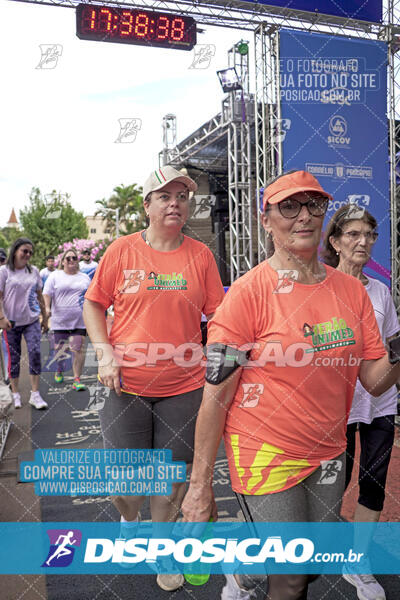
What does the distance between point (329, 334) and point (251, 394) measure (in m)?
0.33

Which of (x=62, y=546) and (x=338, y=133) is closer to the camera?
(x=62, y=546)

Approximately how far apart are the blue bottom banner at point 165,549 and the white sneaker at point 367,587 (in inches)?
1.4

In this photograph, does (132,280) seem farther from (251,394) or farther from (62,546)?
(62,546)

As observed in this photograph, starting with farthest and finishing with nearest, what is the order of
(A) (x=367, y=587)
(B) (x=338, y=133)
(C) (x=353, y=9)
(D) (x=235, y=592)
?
(B) (x=338, y=133) → (C) (x=353, y=9) → (A) (x=367, y=587) → (D) (x=235, y=592)

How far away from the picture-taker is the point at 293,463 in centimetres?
178

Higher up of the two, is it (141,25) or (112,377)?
(141,25)

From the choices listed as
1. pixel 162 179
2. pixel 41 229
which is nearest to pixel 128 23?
pixel 162 179

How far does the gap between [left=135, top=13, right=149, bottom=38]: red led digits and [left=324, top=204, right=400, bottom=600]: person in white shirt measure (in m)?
5.62

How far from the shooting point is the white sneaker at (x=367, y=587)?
2.55 meters

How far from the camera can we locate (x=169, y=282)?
275 cm

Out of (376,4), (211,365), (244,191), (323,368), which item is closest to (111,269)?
(211,365)

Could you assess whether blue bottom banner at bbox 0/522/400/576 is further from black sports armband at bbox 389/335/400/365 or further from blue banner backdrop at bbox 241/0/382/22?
blue banner backdrop at bbox 241/0/382/22

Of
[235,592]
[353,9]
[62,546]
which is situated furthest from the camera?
[353,9]

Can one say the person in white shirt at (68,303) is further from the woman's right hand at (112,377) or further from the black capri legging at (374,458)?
the black capri legging at (374,458)
